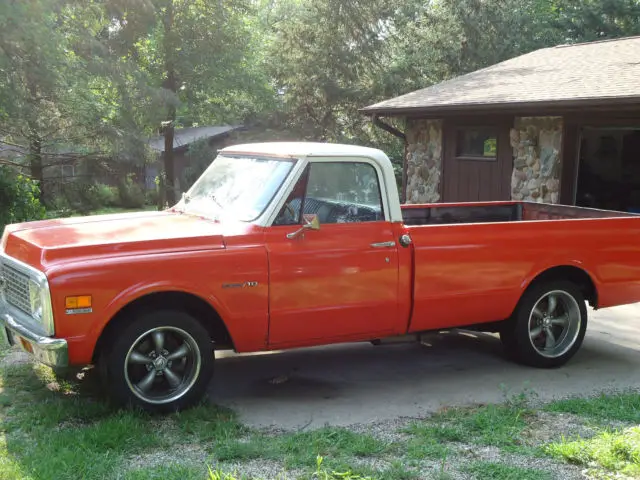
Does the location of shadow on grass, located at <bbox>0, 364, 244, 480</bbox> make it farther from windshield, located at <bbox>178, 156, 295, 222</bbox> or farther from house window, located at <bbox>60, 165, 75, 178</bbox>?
house window, located at <bbox>60, 165, 75, 178</bbox>

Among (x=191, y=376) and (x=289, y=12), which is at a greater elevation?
(x=289, y=12)

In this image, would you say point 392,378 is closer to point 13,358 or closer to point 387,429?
point 387,429

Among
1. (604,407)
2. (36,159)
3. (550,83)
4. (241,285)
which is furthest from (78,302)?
(36,159)

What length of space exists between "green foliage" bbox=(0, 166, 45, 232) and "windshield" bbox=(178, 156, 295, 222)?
827 centimetres

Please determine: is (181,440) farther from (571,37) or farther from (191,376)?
(571,37)

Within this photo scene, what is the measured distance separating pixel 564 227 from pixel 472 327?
1203mm

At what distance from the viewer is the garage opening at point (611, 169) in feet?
47.5

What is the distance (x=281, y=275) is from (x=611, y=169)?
12.1 metres

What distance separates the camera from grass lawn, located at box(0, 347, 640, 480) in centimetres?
404

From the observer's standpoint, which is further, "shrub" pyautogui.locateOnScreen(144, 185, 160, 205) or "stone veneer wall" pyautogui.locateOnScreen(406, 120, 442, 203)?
"shrub" pyautogui.locateOnScreen(144, 185, 160, 205)

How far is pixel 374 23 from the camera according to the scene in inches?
1144

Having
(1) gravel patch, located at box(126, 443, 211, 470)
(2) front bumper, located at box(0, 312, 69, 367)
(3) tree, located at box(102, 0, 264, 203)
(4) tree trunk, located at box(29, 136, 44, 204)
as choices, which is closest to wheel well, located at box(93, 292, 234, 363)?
(2) front bumper, located at box(0, 312, 69, 367)

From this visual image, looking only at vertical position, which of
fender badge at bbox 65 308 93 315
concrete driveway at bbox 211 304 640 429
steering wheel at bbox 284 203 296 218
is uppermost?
steering wheel at bbox 284 203 296 218

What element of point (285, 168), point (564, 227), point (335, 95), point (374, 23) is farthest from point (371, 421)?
point (374, 23)
